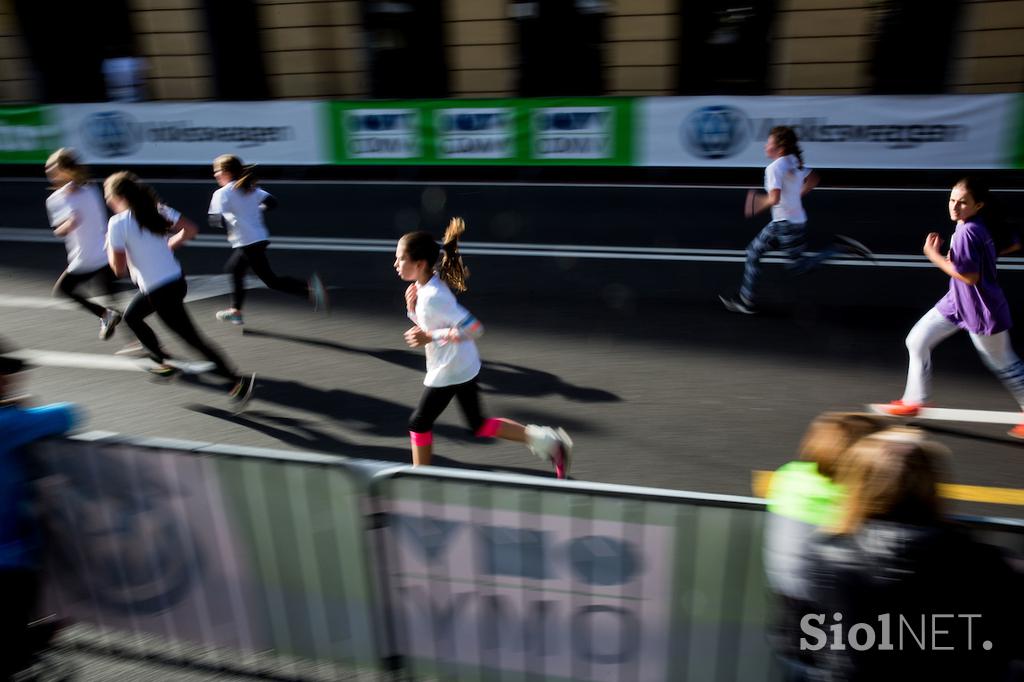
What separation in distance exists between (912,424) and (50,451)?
17.3ft

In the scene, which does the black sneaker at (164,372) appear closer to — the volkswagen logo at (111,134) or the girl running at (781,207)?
the girl running at (781,207)

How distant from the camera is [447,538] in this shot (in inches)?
123

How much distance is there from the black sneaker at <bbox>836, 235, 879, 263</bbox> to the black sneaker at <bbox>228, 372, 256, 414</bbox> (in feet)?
19.8

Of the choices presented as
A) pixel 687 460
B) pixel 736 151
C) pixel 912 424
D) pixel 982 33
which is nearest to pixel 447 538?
pixel 687 460

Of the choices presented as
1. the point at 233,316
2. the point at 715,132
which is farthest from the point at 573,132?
the point at 233,316

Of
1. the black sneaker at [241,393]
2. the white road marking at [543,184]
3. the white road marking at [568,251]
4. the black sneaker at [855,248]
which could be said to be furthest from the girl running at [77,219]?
the white road marking at [543,184]

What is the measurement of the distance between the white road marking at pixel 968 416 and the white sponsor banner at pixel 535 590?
11.7ft

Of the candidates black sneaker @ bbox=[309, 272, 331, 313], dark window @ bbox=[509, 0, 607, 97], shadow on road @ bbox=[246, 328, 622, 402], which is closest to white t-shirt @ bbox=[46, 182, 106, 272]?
black sneaker @ bbox=[309, 272, 331, 313]

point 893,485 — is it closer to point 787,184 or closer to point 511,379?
point 511,379

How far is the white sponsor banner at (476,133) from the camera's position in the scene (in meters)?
13.6

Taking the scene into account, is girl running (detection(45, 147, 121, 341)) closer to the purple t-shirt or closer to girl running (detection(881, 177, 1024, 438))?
girl running (detection(881, 177, 1024, 438))

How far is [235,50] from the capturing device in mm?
18188

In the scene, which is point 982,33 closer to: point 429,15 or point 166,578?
point 429,15

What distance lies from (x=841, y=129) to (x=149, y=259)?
10.5 m
